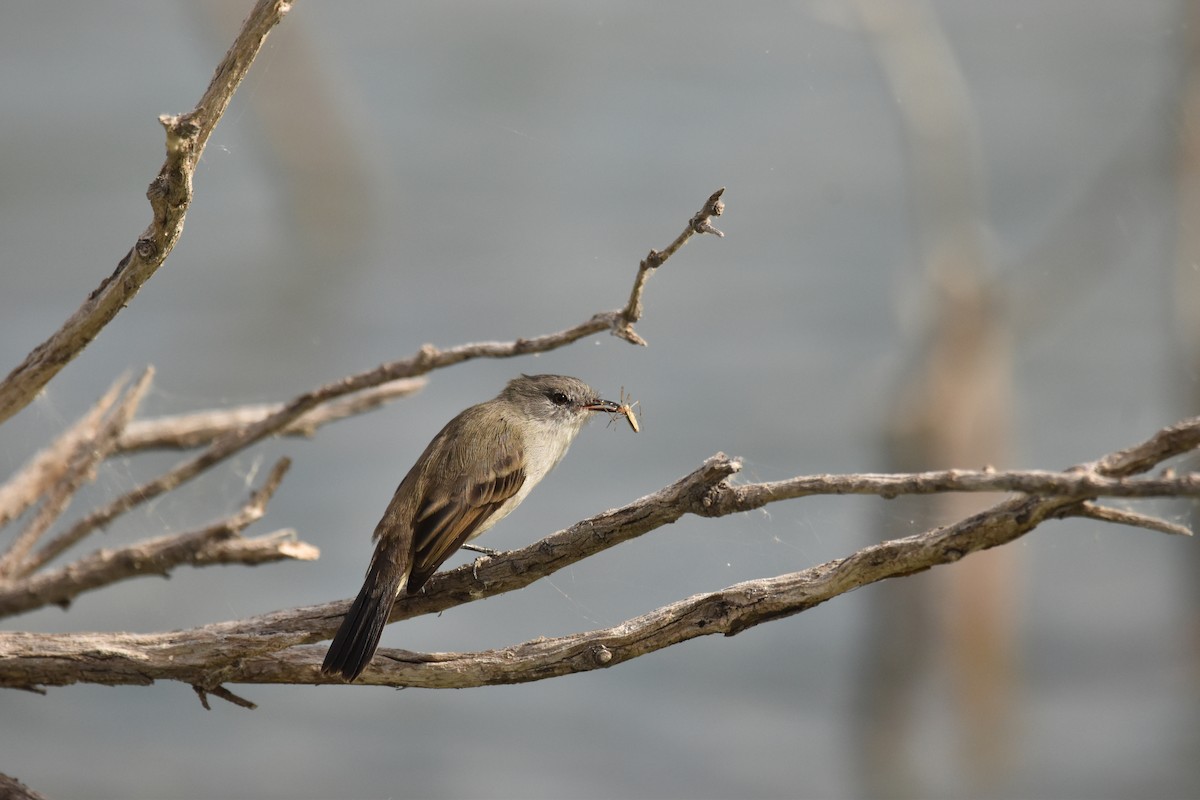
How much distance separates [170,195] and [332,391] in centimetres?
136

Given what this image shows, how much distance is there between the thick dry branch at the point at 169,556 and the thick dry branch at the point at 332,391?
0.19 meters

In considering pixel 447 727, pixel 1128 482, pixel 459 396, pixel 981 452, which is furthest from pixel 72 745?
pixel 1128 482

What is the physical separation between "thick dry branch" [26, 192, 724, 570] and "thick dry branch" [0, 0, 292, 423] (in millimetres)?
949

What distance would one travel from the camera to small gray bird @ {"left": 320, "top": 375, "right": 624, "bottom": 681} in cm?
309

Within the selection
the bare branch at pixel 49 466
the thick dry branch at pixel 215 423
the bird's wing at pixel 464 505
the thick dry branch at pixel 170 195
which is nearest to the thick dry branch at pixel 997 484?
the bird's wing at pixel 464 505

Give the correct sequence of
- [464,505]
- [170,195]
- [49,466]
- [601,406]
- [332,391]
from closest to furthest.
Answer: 1. [170,195]
2. [464,505]
3. [332,391]
4. [601,406]
5. [49,466]

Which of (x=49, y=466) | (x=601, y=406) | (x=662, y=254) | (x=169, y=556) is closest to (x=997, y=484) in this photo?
(x=662, y=254)

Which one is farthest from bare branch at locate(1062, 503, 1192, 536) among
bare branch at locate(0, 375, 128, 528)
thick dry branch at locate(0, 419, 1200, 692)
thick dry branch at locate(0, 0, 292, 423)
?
bare branch at locate(0, 375, 128, 528)

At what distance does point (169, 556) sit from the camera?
411 cm

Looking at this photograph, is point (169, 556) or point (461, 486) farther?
point (169, 556)

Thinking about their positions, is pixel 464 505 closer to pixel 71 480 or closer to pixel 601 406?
pixel 601 406

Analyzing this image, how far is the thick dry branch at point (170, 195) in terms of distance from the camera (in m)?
2.64

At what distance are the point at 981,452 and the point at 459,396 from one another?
145 inches

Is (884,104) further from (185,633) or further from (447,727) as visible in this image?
(185,633)
